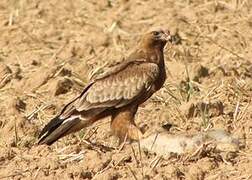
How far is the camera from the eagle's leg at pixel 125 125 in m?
9.11

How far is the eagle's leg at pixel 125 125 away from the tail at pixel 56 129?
0.36 m

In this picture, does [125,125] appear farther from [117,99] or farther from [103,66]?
[103,66]

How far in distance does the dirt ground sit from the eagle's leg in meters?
0.19

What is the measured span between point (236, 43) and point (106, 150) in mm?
4293

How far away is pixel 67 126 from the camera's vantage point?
30.1 feet

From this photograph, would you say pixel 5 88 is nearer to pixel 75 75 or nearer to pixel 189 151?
pixel 75 75

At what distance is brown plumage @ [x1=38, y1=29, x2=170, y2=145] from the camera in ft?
30.0

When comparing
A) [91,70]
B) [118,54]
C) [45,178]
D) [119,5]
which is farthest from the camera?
[119,5]

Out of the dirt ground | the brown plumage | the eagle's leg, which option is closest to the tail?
the brown plumage

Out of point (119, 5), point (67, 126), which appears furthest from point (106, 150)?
point (119, 5)

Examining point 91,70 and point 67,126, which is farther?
point 91,70

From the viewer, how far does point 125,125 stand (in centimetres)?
916

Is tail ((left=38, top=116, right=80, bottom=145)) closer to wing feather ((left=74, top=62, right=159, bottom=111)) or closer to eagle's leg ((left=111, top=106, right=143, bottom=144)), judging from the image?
wing feather ((left=74, top=62, right=159, bottom=111))

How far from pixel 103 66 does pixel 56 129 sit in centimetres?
259
